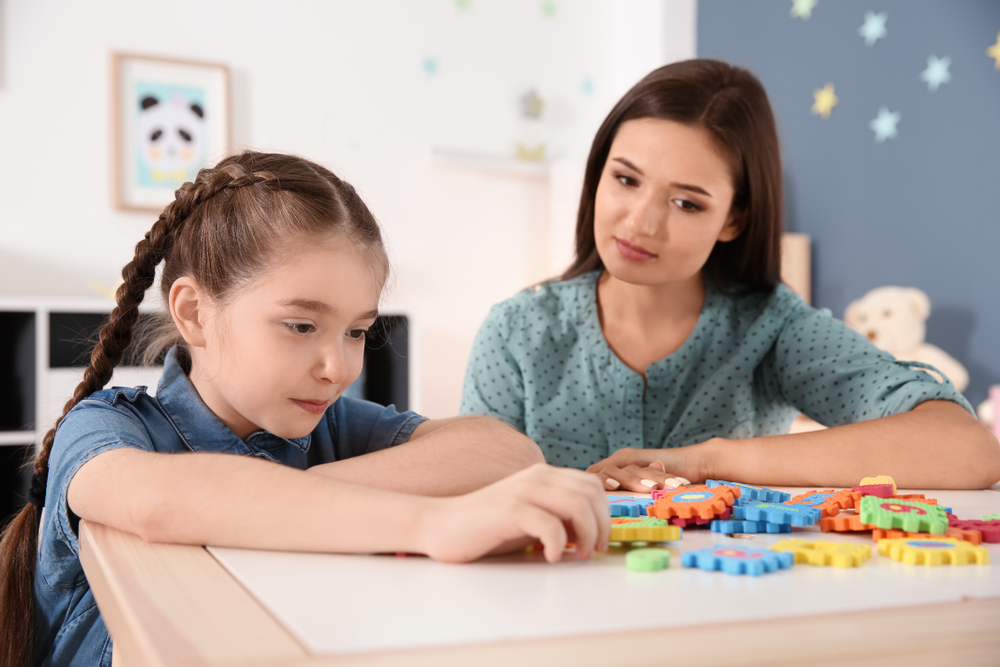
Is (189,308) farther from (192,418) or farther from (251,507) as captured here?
(251,507)

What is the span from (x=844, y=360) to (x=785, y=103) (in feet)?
7.44

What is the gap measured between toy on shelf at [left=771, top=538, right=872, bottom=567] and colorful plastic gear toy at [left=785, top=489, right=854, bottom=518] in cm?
11

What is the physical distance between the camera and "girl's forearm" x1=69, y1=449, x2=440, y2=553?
1.65ft

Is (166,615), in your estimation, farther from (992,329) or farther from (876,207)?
(876,207)

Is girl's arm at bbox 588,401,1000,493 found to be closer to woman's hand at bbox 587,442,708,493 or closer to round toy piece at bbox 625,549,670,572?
woman's hand at bbox 587,442,708,493

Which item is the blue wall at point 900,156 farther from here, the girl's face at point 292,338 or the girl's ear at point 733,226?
the girl's face at point 292,338

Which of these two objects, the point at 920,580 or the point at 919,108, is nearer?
the point at 920,580

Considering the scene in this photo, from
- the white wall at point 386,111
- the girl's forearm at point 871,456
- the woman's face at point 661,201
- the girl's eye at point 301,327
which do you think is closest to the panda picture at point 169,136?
the white wall at point 386,111

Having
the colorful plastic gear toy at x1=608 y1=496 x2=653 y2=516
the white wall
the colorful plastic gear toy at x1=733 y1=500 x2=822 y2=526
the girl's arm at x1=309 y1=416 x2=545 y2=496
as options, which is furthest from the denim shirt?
the white wall

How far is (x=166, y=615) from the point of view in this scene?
1.22ft

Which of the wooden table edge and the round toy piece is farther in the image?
the round toy piece

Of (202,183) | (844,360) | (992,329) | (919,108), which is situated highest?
(919,108)

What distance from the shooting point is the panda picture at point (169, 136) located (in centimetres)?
286

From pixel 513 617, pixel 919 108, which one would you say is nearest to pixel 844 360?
pixel 513 617
